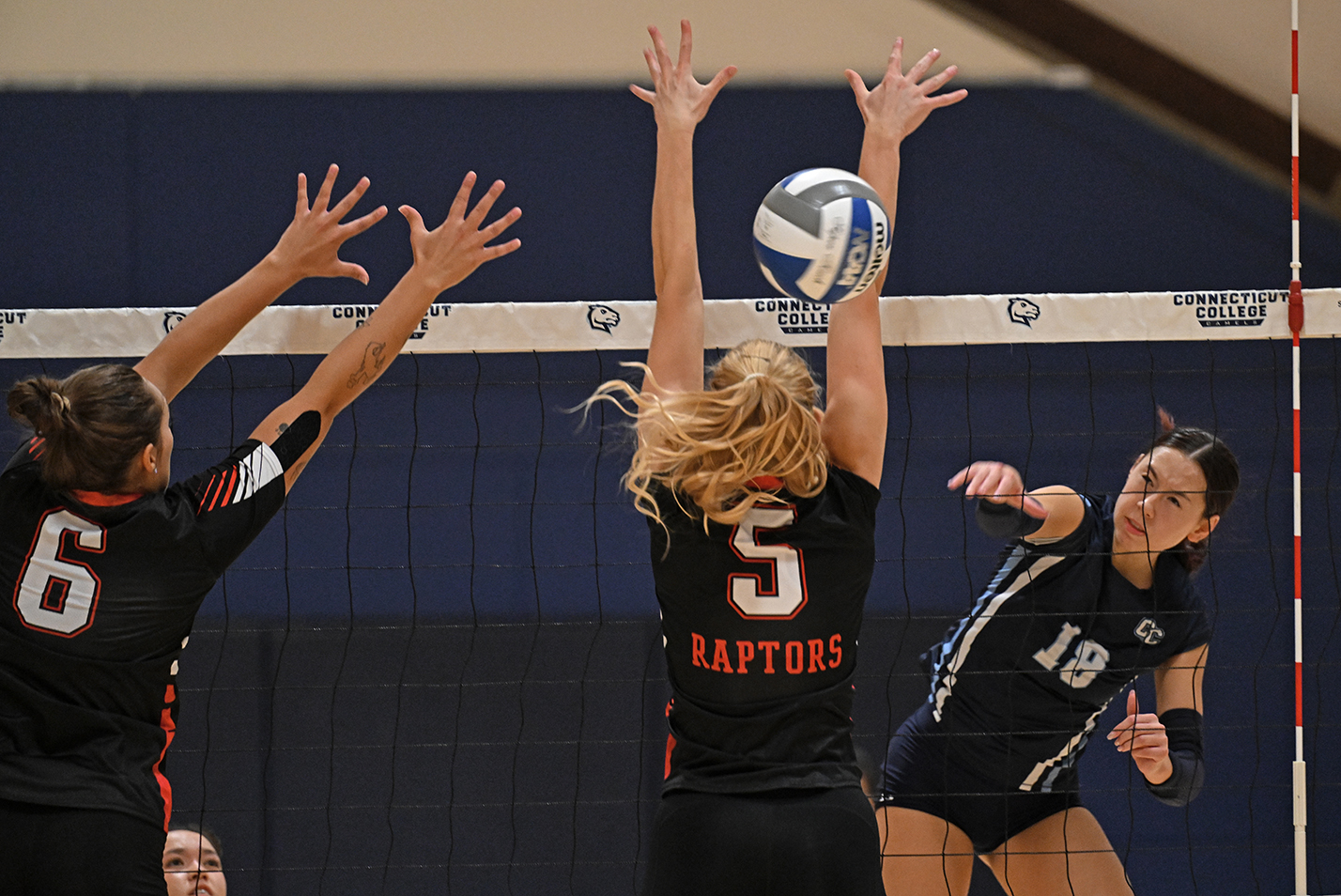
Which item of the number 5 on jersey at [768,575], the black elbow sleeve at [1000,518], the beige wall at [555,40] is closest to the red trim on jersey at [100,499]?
the number 5 on jersey at [768,575]

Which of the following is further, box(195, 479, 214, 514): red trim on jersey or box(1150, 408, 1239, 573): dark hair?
box(1150, 408, 1239, 573): dark hair

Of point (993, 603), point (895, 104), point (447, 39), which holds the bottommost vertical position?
point (993, 603)

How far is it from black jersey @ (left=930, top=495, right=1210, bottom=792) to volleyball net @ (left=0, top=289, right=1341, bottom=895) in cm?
167

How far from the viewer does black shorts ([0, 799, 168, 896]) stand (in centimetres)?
180

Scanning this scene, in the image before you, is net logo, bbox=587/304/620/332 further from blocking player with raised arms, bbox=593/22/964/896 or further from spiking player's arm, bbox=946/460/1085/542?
blocking player with raised arms, bbox=593/22/964/896

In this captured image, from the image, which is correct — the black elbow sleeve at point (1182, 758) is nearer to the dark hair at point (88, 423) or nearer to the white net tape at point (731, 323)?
the white net tape at point (731, 323)

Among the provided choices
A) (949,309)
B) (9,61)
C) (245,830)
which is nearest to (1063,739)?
(949,309)

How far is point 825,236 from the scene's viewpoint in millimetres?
2150

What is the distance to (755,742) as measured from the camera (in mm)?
1812

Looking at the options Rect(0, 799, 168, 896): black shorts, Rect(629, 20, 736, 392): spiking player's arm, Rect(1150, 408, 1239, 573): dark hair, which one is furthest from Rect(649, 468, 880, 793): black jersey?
Rect(1150, 408, 1239, 573): dark hair

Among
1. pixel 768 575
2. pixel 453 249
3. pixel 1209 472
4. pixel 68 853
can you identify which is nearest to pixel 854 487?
pixel 768 575

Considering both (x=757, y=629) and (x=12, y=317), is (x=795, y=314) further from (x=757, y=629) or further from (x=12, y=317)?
(x=12, y=317)

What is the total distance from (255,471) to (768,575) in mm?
893

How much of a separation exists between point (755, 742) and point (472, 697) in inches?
144
